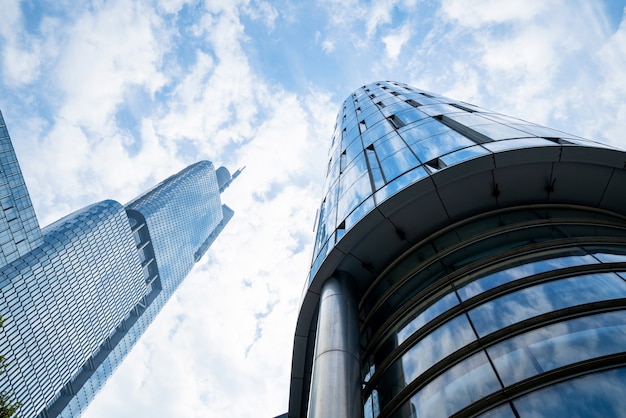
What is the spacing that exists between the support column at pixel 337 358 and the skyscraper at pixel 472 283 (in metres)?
0.03

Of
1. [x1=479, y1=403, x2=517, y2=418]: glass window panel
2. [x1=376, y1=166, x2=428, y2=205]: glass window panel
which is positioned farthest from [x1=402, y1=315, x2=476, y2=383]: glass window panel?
[x1=376, y1=166, x2=428, y2=205]: glass window panel

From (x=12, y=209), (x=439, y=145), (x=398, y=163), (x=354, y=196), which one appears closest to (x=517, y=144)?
(x=439, y=145)

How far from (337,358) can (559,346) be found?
13.5 feet

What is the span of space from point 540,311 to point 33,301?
4582 inches

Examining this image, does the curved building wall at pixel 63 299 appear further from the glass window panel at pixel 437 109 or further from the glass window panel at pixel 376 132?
the glass window panel at pixel 437 109

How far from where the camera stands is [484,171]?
9133 mm

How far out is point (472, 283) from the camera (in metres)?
7.57

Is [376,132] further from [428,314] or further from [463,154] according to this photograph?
[428,314]

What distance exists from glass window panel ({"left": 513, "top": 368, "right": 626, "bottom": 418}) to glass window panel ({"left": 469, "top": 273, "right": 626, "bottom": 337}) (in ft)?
4.48

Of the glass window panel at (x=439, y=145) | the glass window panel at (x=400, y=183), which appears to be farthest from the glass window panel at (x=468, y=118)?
the glass window panel at (x=400, y=183)

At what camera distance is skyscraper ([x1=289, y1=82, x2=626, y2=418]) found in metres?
5.29

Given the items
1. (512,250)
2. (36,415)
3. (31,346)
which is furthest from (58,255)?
(512,250)

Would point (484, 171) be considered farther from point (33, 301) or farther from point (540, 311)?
point (33, 301)

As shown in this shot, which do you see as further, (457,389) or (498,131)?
(498,131)
